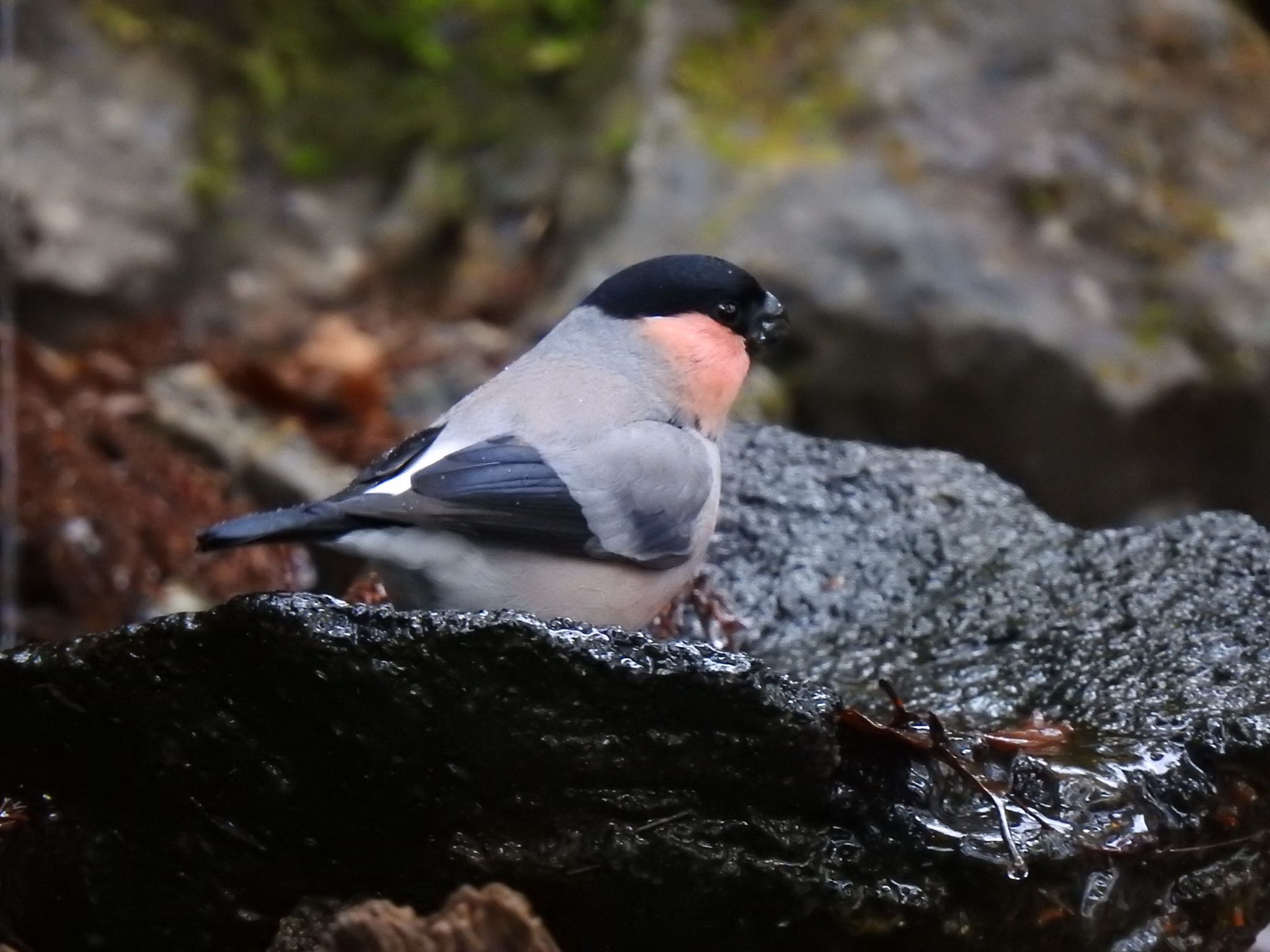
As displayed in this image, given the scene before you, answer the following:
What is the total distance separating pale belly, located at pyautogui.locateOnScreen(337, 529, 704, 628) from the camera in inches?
108

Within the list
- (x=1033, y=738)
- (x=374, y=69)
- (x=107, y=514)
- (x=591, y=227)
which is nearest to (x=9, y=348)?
(x=107, y=514)

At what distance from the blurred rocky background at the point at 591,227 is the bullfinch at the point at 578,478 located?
2.13 m

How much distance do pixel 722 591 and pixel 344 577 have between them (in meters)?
0.92

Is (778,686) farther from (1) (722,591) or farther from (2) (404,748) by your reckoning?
(1) (722,591)

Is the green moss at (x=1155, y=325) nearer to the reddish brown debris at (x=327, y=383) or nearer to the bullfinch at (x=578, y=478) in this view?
the bullfinch at (x=578, y=478)

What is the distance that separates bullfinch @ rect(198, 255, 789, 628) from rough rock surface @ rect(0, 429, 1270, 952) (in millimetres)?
363

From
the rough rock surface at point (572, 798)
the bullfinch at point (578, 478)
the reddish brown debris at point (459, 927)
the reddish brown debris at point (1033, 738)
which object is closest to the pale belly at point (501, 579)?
the bullfinch at point (578, 478)

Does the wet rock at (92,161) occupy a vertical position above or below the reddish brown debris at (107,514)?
above

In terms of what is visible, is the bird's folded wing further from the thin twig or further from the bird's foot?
the thin twig

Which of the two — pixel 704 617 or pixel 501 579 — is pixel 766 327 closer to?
pixel 704 617

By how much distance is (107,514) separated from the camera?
5590 mm

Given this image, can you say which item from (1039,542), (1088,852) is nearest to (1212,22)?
(1039,542)

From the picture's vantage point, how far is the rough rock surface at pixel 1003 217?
5809mm

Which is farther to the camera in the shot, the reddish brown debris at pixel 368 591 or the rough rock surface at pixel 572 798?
the reddish brown debris at pixel 368 591
